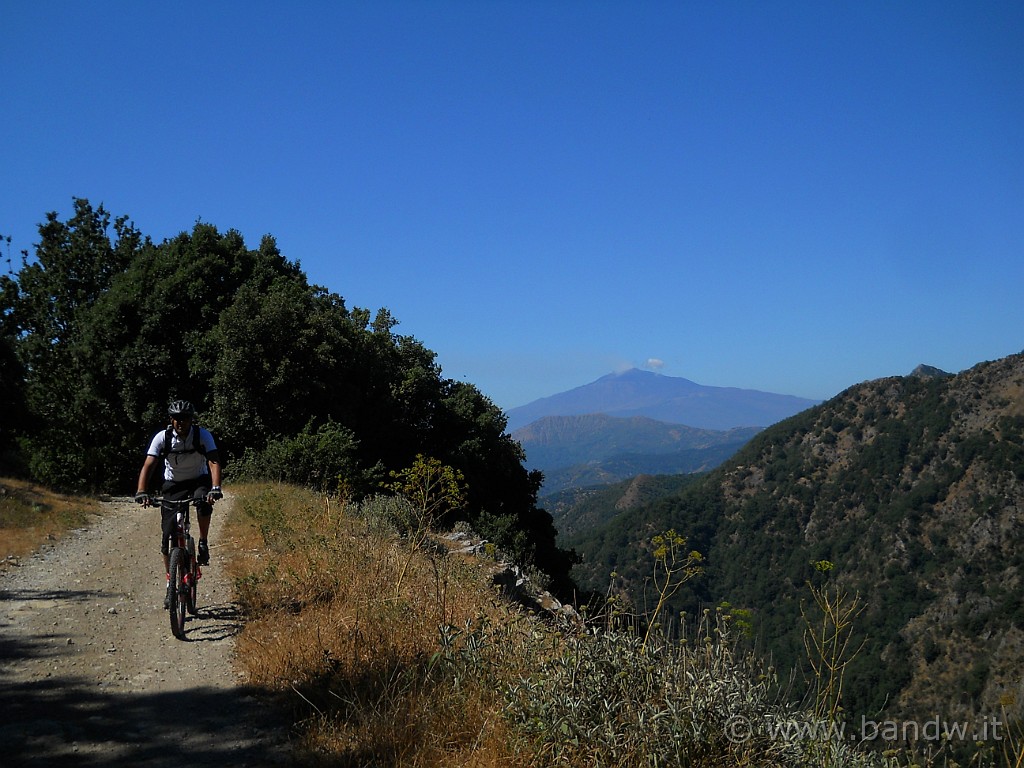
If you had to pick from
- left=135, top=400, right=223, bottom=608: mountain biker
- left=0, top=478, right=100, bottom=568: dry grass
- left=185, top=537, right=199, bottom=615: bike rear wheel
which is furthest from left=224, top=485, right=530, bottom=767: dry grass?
left=0, top=478, right=100, bottom=568: dry grass

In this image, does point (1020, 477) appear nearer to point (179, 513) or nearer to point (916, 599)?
point (916, 599)

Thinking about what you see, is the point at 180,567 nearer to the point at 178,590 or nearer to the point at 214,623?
the point at 178,590

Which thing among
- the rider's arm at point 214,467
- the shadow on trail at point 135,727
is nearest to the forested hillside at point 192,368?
the rider's arm at point 214,467

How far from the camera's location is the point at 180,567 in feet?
22.2

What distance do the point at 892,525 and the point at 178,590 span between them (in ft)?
260

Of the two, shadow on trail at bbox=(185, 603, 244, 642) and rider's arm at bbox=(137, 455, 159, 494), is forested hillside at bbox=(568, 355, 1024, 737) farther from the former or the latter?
rider's arm at bbox=(137, 455, 159, 494)

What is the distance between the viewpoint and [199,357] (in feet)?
84.0

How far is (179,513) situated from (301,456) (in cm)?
1381

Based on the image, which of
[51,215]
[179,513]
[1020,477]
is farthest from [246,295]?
[1020,477]

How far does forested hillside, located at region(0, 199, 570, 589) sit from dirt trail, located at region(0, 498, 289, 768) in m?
10.6

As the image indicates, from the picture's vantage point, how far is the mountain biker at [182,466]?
6906 millimetres

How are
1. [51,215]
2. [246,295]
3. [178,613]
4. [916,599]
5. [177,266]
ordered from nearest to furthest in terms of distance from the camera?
[178,613]
[246,295]
[177,266]
[51,215]
[916,599]

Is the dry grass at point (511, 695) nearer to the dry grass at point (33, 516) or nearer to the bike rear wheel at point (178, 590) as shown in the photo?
the bike rear wheel at point (178, 590)

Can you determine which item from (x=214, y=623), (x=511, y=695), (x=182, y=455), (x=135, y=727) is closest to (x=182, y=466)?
(x=182, y=455)
